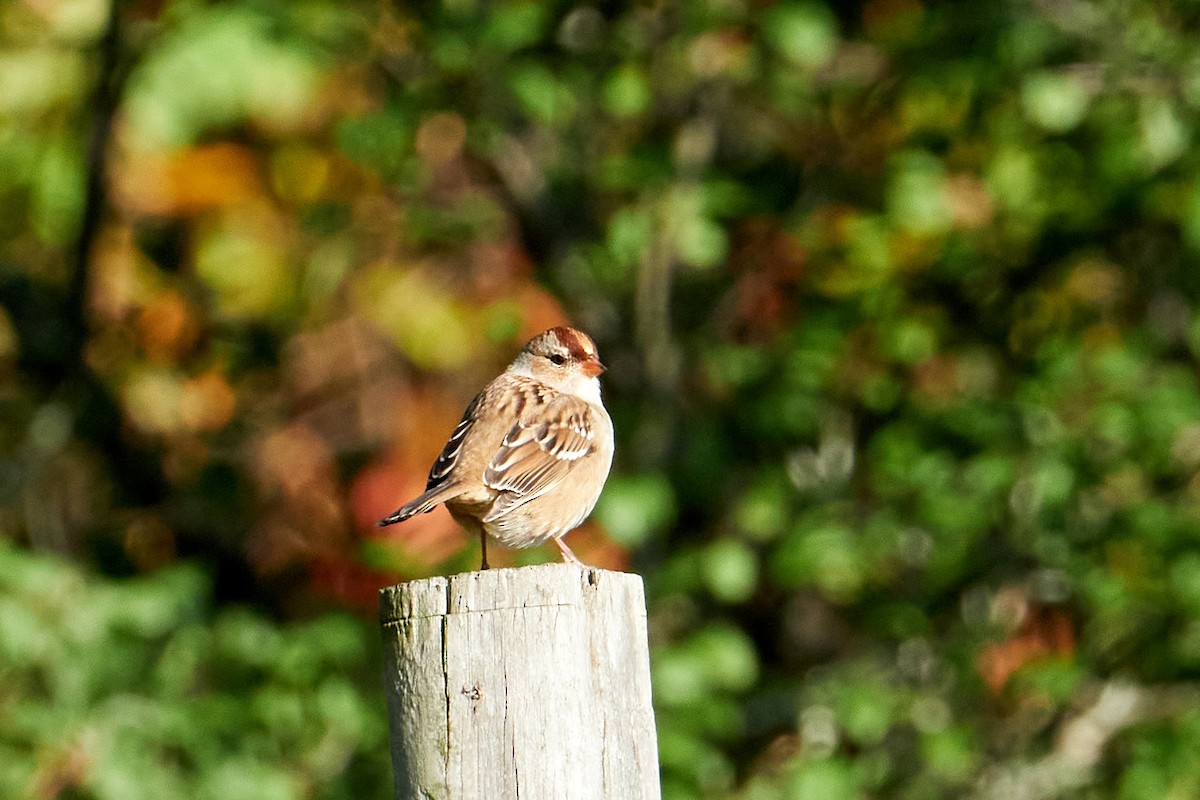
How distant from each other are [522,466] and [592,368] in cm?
88

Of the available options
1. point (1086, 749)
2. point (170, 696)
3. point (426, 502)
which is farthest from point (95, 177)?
point (1086, 749)

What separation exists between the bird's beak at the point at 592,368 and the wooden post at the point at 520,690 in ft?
8.13

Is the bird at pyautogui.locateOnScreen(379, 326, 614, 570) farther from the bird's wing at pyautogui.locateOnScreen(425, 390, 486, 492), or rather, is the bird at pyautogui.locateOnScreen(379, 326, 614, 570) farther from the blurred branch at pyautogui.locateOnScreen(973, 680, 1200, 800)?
the blurred branch at pyautogui.locateOnScreen(973, 680, 1200, 800)

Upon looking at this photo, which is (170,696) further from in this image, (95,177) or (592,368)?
(95,177)

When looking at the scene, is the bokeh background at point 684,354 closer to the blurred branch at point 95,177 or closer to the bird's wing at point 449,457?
the blurred branch at point 95,177

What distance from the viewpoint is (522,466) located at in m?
4.43

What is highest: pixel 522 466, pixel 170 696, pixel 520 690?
pixel 522 466

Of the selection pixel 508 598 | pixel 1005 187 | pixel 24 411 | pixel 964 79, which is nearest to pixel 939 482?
pixel 1005 187

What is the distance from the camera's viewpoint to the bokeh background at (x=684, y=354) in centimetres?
538

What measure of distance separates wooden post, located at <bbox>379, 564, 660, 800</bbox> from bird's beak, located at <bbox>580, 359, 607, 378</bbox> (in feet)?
8.13

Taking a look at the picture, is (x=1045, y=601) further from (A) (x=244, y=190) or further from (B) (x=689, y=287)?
(A) (x=244, y=190)

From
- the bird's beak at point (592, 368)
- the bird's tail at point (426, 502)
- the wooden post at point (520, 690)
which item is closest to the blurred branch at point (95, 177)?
the bird's beak at point (592, 368)

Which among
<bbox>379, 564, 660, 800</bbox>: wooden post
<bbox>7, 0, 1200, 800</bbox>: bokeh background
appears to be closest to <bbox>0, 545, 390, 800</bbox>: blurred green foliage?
<bbox>7, 0, 1200, 800</bbox>: bokeh background

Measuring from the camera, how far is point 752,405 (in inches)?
235
